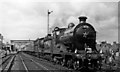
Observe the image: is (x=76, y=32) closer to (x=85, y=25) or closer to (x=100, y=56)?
(x=85, y=25)

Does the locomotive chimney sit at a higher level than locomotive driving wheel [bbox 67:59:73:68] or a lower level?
higher

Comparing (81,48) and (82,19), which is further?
(82,19)

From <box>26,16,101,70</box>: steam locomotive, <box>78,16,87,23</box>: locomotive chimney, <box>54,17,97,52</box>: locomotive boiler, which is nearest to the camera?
<box>26,16,101,70</box>: steam locomotive

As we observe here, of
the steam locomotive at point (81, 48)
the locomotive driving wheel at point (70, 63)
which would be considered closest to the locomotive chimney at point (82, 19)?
the steam locomotive at point (81, 48)

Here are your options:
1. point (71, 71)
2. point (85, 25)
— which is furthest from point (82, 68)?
point (85, 25)

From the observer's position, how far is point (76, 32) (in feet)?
54.3

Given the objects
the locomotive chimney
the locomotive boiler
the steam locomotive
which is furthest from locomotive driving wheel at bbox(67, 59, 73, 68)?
the locomotive chimney

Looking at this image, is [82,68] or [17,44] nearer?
[82,68]

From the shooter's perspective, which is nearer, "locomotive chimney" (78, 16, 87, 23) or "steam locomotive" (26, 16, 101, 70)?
"steam locomotive" (26, 16, 101, 70)

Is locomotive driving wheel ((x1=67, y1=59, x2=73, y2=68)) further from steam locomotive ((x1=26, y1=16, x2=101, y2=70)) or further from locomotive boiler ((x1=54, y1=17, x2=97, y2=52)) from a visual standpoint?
locomotive boiler ((x1=54, y1=17, x2=97, y2=52))

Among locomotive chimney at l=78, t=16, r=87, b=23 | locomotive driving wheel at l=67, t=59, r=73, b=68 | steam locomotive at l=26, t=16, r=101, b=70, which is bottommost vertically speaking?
locomotive driving wheel at l=67, t=59, r=73, b=68

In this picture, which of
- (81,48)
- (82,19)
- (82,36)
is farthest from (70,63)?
(82,19)

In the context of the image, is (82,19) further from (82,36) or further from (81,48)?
(81,48)

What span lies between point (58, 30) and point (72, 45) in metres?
6.05
